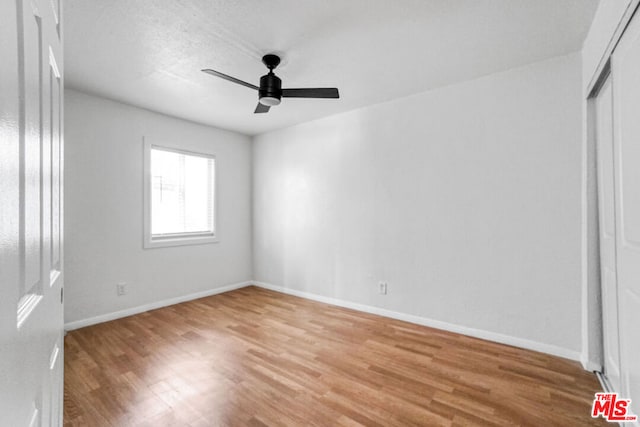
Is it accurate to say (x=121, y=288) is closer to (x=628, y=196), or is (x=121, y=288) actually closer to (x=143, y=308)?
(x=143, y=308)

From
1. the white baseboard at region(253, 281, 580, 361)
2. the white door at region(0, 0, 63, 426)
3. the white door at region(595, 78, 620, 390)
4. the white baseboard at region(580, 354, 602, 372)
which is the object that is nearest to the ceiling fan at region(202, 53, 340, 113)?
the white door at region(0, 0, 63, 426)

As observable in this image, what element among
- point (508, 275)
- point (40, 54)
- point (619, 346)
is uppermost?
point (40, 54)

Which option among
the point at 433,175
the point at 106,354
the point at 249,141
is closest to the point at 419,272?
the point at 433,175

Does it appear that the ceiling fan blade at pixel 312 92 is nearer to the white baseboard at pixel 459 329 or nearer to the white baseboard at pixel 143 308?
the white baseboard at pixel 459 329

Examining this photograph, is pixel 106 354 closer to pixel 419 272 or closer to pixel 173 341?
pixel 173 341

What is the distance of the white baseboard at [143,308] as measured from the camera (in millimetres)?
3045

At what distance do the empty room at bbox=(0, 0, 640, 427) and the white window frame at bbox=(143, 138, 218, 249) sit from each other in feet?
0.09

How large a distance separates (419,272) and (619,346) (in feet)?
5.39

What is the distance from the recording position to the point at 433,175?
3055 mm

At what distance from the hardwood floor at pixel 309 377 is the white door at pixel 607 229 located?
0.97 feet

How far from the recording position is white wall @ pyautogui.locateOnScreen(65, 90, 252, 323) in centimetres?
304

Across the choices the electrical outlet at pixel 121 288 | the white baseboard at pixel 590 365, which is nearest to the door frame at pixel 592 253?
the white baseboard at pixel 590 365

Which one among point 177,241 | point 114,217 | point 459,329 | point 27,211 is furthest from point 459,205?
point 114,217

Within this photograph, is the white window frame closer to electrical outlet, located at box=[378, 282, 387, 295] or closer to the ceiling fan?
the ceiling fan
